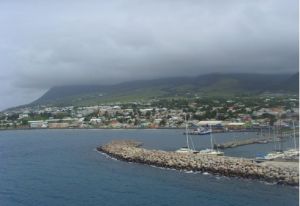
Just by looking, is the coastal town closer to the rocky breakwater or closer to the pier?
the pier

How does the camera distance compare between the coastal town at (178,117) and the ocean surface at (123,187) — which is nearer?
the ocean surface at (123,187)

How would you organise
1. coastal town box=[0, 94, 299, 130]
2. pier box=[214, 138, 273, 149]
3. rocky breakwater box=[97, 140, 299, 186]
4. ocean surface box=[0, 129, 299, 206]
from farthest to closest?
coastal town box=[0, 94, 299, 130]
pier box=[214, 138, 273, 149]
rocky breakwater box=[97, 140, 299, 186]
ocean surface box=[0, 129, 299, 206]

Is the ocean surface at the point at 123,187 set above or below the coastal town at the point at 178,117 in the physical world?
above

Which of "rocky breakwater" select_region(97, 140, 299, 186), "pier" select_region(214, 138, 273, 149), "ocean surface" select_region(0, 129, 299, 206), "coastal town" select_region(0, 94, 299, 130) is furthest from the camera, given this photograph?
"coastal town" select_region(0, 94, 299, 130)

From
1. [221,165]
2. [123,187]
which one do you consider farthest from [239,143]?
[123,187]

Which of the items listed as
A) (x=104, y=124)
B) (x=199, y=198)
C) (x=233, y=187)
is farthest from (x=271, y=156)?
(x=104, y=124)

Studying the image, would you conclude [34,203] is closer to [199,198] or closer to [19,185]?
[19,185]

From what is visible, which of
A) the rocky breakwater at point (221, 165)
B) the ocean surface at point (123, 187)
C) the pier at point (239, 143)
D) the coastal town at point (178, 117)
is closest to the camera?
the ocean surface at point (123, 187)

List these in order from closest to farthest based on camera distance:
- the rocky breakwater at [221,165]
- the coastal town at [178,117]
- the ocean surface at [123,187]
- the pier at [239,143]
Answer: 1. the ocean surface at [123,187]
2. the rocky breakwater at [221,165]
3. the pier at [239,143]
4. the coastal town at [178,117]

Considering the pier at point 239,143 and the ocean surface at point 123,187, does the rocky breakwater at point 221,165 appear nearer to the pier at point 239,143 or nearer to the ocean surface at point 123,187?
the ocean surface at point 123,187

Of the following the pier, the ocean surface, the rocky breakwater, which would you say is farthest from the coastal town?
the ocean surface

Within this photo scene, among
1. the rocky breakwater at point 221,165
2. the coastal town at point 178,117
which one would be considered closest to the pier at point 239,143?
the rocky breakwater at point 221,165

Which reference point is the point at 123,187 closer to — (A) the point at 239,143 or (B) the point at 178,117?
(A) the point at 239,143
